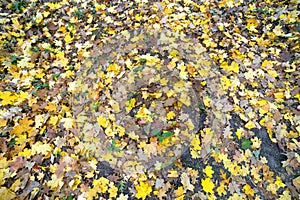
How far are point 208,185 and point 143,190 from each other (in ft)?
2.10

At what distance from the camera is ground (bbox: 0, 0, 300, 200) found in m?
2.63

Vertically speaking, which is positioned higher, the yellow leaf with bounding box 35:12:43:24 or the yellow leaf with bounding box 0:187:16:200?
the yellow leaf with bounding box 35:12:43:24

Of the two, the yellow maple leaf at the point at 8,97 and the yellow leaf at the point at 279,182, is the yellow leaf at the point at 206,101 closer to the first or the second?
the yellow leaf at the point at 279,182

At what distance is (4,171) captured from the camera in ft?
8.57

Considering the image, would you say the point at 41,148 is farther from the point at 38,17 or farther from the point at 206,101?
the point at 38,17

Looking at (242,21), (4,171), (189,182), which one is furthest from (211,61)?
(4,171)

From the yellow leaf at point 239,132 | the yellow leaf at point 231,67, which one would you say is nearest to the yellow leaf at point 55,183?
the yellow leaf at point 239,132

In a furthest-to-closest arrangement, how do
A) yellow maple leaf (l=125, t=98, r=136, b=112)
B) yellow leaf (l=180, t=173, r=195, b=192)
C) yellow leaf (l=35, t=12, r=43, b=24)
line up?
yellow leaf (l=35, t=12, r=43, b=24)
yellow maple leaf (l=125, t=98, r=136, b=112)
yellow leaf (l=180, t=173, r=195, b=192)

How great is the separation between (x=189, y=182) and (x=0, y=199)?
1.79 m

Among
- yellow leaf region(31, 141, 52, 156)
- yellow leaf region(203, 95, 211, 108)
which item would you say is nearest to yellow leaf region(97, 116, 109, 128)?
yellow leaf region(31, 141, 52, 156)

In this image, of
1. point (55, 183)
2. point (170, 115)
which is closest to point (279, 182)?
point (170, 115)

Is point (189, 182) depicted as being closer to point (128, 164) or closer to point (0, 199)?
point (128, 164)

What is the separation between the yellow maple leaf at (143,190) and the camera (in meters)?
2.54

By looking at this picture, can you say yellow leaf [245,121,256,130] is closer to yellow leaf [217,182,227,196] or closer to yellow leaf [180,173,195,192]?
yellow leaf [217,182,227,196]
